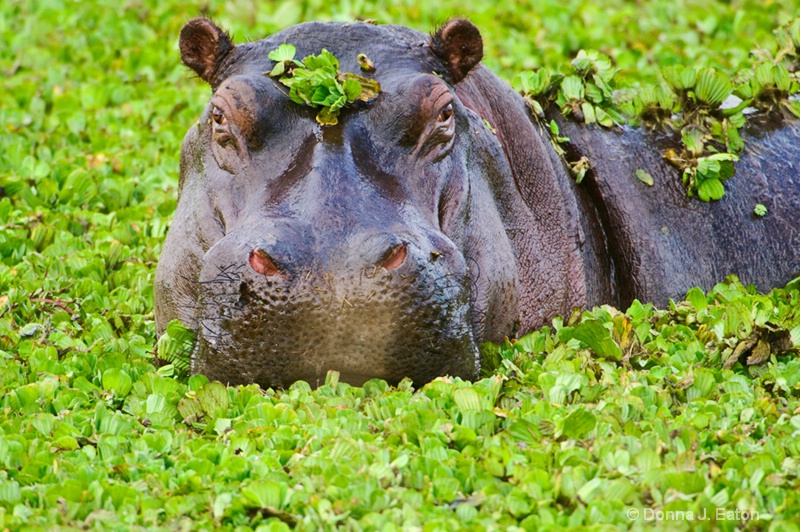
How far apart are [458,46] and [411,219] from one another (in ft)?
3.25

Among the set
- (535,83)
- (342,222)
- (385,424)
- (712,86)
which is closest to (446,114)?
(342,222)

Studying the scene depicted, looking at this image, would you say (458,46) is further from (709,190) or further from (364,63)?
(709,190)

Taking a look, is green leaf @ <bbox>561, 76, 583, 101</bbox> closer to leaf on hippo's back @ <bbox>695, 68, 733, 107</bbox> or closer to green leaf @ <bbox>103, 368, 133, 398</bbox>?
leaf on hippo's back @ <bbox>695, 68, 733, 107</bbox>

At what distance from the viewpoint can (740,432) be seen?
386 cm

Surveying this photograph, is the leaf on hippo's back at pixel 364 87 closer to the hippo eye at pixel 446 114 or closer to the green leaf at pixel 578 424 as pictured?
the hippo eye at pixel 446 114

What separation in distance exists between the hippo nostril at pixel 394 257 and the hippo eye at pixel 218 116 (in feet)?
3.20

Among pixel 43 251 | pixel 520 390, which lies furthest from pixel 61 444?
pixel 43 251

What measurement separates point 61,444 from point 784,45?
173 inches

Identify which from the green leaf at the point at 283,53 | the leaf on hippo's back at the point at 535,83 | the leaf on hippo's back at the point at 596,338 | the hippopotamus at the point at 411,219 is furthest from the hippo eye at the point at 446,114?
the leaf on hippo's back at the point at 535,83

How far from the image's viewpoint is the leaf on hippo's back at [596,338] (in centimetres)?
464

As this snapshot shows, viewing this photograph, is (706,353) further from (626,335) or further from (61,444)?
(61,444)

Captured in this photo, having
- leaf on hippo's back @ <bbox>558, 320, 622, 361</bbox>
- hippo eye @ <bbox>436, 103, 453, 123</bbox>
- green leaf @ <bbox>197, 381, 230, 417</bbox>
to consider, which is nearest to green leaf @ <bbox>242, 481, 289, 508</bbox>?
green leaf @ <bbox>197, 381, 230, 417</bbox>

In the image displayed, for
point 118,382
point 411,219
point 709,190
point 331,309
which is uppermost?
point 411,219

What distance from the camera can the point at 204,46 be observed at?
5.11m
